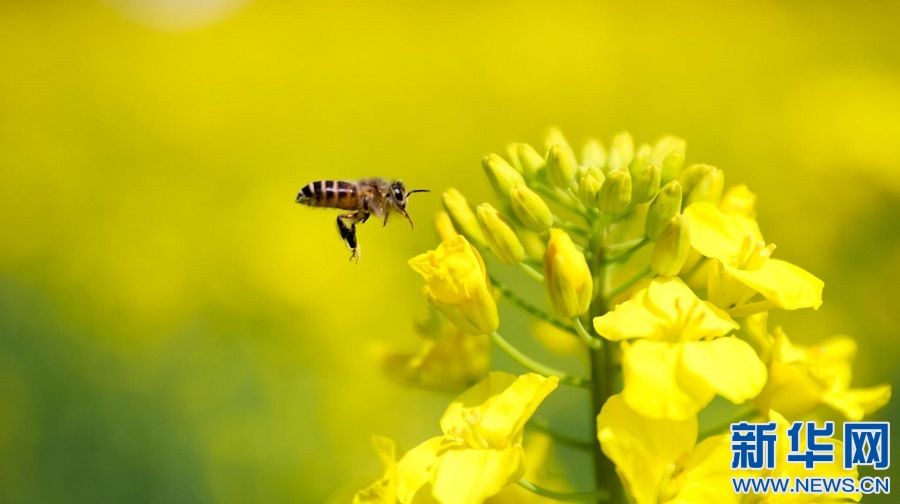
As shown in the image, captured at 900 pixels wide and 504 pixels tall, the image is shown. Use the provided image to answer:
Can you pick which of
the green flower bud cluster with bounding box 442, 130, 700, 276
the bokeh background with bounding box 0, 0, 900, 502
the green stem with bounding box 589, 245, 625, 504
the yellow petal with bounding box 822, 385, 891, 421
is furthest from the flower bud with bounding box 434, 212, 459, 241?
the bokeh background with bounding box 0, 0, 900, 502

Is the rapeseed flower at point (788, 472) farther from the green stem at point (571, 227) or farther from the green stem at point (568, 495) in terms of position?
the green stem at point (571, 227)

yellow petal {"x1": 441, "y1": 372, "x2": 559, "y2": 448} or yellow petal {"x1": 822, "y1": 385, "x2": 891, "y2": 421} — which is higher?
yellow petal {"x1": 441, "y1": 372, "x2": 559, "y2": 448}

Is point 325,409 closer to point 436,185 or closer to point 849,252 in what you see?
point 436,185

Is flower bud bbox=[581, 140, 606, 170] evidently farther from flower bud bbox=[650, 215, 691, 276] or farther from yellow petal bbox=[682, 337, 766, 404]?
yellow petal bbox=[682, 337, 766, 404]

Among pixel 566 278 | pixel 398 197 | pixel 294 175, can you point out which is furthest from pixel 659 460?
pixel 294 175

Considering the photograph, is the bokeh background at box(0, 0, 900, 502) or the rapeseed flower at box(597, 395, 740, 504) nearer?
the rapeseed flower at box(597, 395, 740, 504)

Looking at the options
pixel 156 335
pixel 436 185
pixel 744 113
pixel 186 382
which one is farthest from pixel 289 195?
pixel 744 113
